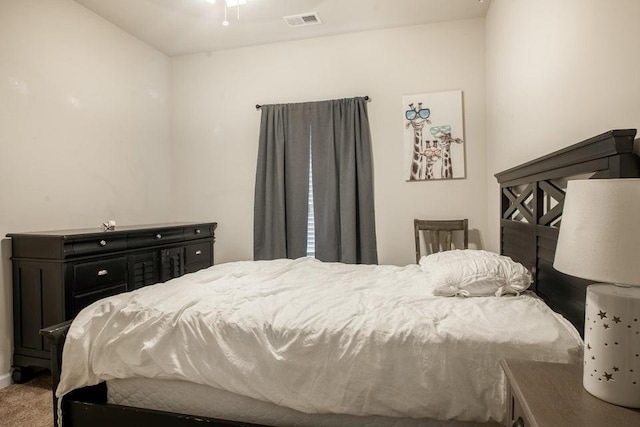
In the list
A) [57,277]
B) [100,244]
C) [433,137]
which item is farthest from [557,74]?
[57,277]

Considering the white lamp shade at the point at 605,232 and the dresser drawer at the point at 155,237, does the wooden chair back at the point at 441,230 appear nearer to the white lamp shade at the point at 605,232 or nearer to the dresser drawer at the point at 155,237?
the dresser drawer at the point at 155,237

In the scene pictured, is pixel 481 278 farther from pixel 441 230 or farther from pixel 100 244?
pixel 100 244

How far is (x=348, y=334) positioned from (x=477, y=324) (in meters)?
0.49

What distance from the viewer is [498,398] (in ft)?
4.05

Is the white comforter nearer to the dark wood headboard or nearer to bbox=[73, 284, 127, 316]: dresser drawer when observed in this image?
the dark wood headboard

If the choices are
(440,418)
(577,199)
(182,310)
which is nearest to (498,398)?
(440,418)

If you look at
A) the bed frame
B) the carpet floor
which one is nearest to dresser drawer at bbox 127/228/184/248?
the carpet floor

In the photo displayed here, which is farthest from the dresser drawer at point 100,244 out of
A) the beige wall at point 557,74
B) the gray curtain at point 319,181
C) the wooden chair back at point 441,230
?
the beige wall at point 557,74

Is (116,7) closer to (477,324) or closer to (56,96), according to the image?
(56,96)

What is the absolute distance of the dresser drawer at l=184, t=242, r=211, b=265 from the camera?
12.0 feet

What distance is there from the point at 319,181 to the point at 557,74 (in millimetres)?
2369

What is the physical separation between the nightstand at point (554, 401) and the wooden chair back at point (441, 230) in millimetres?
2373

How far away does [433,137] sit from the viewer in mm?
3586

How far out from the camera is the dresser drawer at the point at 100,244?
2.50 meters
